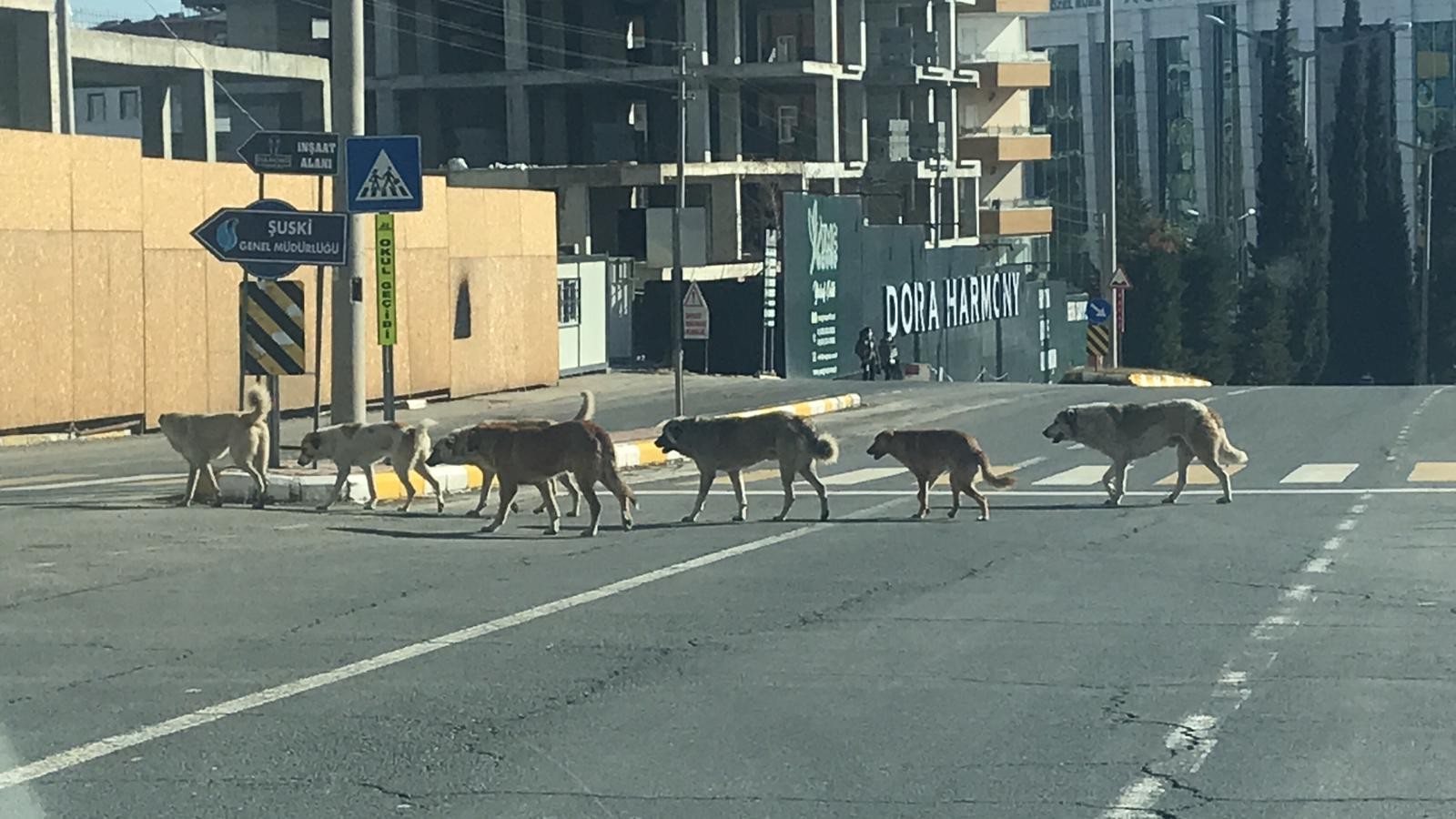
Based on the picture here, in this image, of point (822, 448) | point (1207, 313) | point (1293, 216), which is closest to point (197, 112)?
point (822, 448)

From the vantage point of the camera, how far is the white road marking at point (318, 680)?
26.0 ft

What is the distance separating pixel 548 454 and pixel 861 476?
7.60 meters

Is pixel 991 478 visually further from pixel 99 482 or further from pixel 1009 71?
pixel 1009 71

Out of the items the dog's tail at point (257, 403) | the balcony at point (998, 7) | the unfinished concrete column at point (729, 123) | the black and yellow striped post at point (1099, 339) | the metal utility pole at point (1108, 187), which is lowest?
the dog's tail at point (257, 403)

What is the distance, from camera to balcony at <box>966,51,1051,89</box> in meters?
83.4

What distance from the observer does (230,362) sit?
28594 millimetres

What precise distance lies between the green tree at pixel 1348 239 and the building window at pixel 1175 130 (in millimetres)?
24527

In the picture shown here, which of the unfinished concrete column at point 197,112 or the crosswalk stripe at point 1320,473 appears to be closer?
the crosswalk stripe at point 1320,473

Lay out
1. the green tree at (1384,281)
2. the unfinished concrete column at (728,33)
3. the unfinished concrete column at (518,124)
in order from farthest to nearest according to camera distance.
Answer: the green tree at (1384,281) < the unfinished concrete column at (518,124) < the unfinished concrete column at (728,33)

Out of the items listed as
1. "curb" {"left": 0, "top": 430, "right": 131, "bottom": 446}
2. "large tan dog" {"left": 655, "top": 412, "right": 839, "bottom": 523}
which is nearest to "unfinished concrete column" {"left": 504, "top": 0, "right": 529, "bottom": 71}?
"curb" {"left": 0, "top": 430, "right": 131, "bottom": 446}

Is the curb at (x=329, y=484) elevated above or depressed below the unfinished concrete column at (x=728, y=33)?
below

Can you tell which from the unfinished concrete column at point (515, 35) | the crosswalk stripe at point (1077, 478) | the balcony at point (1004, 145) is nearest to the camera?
the crosswalk stripe at point (1077, 478)

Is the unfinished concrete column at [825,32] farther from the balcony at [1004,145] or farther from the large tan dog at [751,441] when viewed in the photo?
the large tan dog at [751,441]

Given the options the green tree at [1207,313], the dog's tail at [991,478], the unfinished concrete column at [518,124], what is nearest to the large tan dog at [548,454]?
the dog's tail at [991,478]
